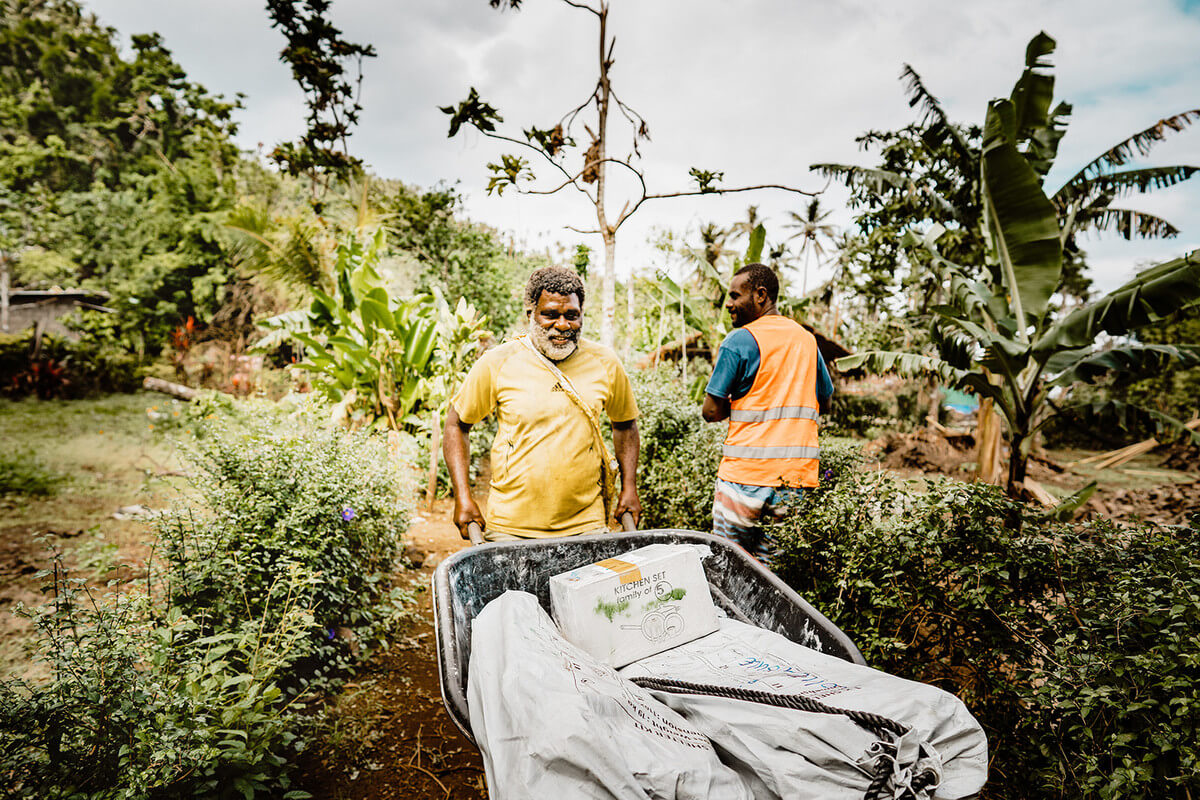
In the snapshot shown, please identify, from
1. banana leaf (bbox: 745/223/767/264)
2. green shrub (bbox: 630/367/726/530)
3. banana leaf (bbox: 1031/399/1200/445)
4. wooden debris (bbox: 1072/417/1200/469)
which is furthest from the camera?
wooden debris (bbox: 1072/417/1200/469)

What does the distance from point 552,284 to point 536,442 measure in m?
0.67

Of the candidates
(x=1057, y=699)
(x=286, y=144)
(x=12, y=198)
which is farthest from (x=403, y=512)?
(x=12, y=198)

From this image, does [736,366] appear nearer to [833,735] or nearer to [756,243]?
[833,735]

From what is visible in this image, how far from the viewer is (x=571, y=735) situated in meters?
1.03

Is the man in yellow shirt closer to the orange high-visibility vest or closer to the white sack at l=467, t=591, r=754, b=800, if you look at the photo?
the orange high-visibility vest

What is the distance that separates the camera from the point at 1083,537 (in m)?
1.99

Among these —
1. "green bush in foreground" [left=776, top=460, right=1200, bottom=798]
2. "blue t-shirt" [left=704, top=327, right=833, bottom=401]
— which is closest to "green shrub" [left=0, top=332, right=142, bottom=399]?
"blue t-shirt" [left=704, top=327, right=833, bottom=401]

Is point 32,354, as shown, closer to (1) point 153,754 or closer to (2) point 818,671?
(1) point 153,754

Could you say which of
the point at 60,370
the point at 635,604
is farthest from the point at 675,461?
the point at 60,370

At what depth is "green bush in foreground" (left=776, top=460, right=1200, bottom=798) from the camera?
129 cm

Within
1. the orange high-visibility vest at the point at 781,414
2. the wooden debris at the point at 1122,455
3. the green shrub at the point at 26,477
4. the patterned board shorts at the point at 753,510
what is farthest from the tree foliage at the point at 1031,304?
the green shrub at the point at 26,477

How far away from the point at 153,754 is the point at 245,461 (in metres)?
1.84

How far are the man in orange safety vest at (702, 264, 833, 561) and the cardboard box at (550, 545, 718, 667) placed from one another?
937mm

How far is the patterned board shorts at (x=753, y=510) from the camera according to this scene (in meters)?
2.73
